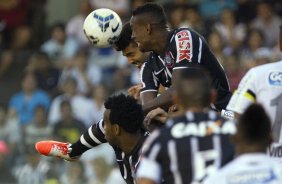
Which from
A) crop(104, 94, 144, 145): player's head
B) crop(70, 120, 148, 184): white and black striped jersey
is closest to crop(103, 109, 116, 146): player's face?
crop(104, 94, 144, 145): player's head

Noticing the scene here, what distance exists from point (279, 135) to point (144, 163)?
1592 millimetres

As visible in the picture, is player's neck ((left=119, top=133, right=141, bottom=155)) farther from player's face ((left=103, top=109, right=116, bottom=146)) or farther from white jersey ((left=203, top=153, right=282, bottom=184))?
white jersey ((left=203, top=153, right=282, bottom=184))

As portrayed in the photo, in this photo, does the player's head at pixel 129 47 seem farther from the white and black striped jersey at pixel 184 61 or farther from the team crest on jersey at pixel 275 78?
the team crest on jersey at pixel 275 78

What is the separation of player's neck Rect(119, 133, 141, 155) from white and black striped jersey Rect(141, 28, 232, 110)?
911 mm

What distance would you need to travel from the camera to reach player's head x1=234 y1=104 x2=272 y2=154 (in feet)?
19.4

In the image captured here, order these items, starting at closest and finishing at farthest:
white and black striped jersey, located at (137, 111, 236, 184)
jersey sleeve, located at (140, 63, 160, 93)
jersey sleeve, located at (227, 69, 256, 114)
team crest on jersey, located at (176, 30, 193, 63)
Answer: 1. white and black striped jersey, located at (137, 111, 236, 184)
2. jersey sleeve, located at (227, 69, 256, 114)
3. team crest on jersey, located at (176, 30, 193, 63)
4. jersey sleeve, located at (140, 63, 160, 93)

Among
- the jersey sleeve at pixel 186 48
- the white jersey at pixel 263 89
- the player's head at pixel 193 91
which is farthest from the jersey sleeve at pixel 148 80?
the player's head at pixel 193 91

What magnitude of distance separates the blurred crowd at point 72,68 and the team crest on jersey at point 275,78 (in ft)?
23.4

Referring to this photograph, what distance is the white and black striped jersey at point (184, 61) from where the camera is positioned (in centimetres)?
863

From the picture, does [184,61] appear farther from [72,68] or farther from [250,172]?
[72,68]

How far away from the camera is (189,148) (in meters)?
6.27

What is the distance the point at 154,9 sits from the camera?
29.5ft

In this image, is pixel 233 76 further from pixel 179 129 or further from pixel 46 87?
pixel 179 129

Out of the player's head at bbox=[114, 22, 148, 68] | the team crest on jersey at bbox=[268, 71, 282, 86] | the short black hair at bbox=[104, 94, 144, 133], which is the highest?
the player's head at bbox=[114, 22, 148, 68]
